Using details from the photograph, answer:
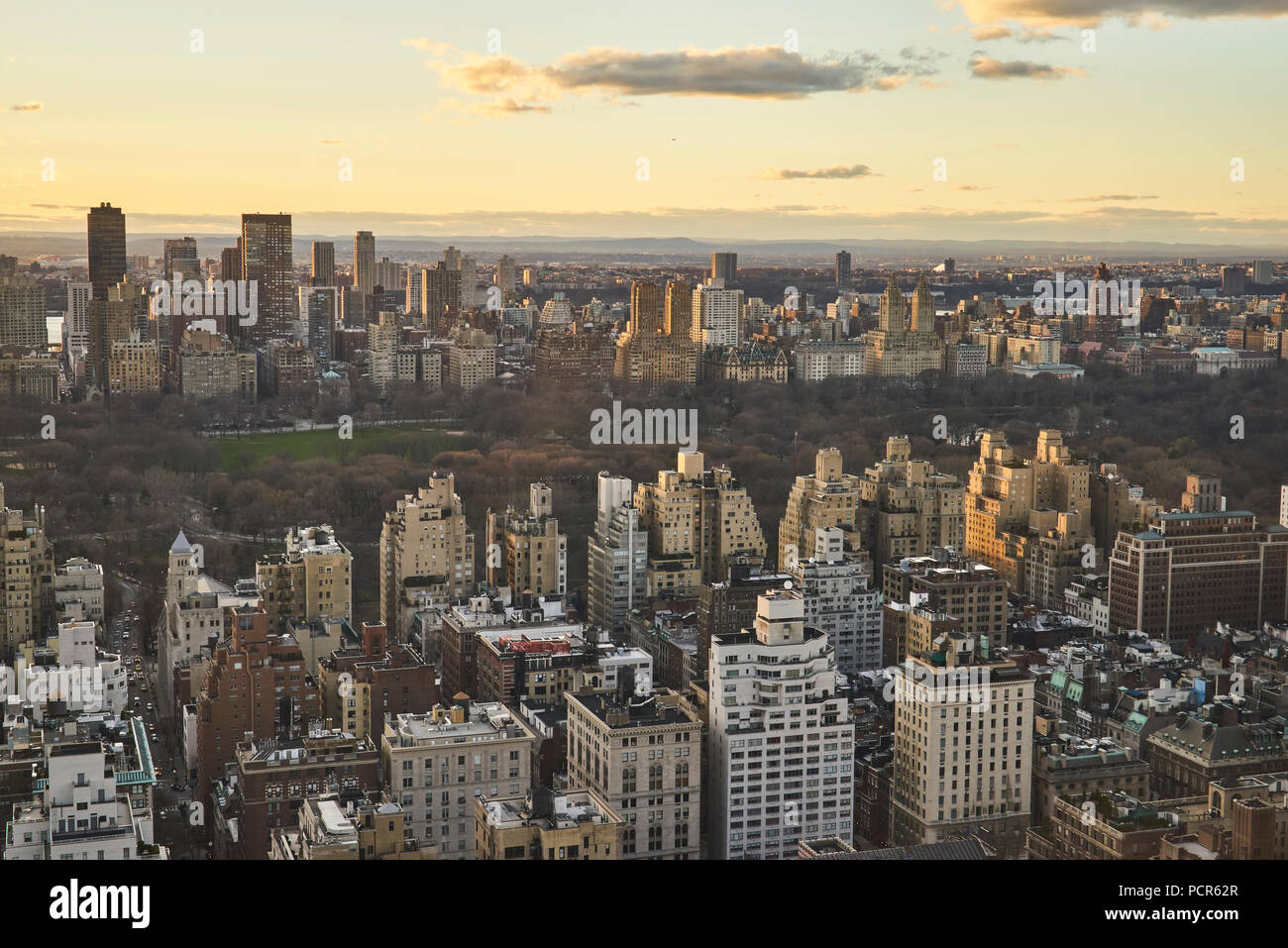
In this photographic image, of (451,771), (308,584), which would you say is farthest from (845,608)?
(451,771)

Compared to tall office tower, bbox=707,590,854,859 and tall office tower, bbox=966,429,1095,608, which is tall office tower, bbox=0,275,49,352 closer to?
tall office tower, bbox=966,429,1095,608

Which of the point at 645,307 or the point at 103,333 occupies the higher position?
the point at 645,307

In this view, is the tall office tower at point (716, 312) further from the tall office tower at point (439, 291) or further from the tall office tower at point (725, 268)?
the tall office tower at point (439, 291)

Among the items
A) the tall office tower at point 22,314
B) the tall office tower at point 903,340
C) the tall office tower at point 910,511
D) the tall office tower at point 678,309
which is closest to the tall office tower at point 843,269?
the tall office tower at point 903,340

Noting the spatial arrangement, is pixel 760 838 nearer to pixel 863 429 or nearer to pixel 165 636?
pixel 165 636

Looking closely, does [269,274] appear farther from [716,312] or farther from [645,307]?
[716,312]

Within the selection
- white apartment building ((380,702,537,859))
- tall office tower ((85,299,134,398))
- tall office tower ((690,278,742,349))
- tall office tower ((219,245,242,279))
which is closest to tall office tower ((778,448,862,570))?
white apartment building ((380,702,537,859))
